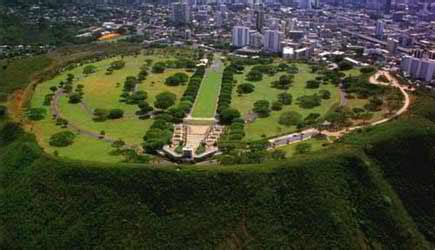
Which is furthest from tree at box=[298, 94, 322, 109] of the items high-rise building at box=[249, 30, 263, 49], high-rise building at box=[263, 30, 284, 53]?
high-rise building at box=[249, 30, 263, 49]

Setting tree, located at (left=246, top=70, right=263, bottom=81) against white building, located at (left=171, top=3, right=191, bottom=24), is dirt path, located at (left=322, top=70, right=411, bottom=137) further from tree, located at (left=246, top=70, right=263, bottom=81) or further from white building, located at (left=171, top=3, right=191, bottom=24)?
white building, located at (left=171, top=3, right=191, bottom=24)

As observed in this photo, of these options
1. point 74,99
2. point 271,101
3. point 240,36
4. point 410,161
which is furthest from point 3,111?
point 240,36

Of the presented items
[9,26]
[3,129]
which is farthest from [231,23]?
[3,129]

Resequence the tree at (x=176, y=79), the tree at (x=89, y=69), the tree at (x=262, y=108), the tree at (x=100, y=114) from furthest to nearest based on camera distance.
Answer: the tree at (x=89, y=69)
the tree at (x=176, y=79)
the tree at (x=262, y=108)
the tree at (x=100, y=114)

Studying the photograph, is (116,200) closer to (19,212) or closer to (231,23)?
(19,212)

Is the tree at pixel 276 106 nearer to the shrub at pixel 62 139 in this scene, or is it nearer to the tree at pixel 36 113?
the shrub at pixel 62 139

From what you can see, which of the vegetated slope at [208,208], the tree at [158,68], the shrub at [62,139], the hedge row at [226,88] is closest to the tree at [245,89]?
the hedge row at [226,88]
